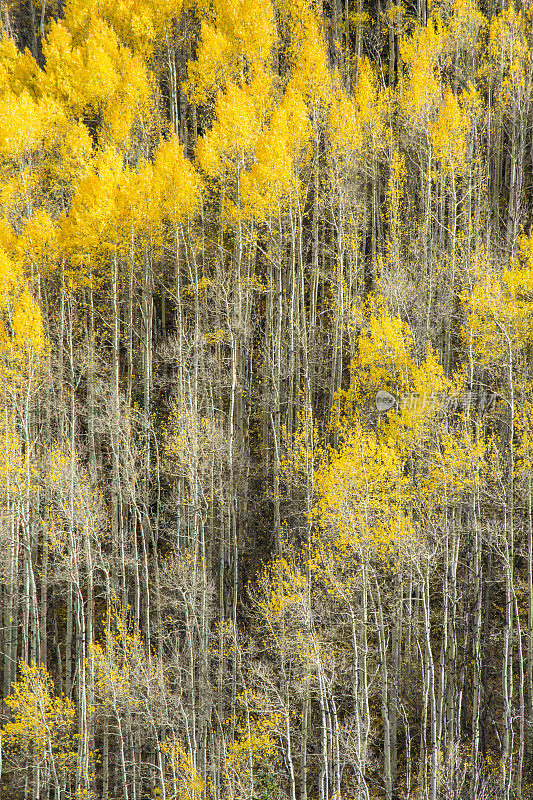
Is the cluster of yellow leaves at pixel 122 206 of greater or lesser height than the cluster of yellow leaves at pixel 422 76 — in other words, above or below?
below

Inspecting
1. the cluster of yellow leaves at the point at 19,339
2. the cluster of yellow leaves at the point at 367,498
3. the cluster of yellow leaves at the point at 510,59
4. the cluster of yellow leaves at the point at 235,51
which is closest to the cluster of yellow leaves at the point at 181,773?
the cluster of yellow leaves at the point at 367,498

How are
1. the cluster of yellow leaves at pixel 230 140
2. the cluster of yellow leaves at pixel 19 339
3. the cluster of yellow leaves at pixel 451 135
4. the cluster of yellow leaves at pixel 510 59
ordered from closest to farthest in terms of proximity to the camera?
the cluster of yellow leaves at pixel 19 339, the cluster of yellow leaves at pixel 451 135, the cluster of yellow leaves at pixel 510 59, the cluster of yellow leaves at pixel 230 140

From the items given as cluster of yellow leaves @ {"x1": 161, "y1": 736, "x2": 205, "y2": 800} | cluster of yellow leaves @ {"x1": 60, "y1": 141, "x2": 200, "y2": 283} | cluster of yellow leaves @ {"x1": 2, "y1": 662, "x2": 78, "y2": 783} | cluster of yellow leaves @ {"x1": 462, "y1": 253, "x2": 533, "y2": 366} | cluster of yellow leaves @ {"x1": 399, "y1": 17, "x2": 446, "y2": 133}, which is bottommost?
cluster of yellow leaves @ {"x1": 161, "y1": 736, "x2": 205, "y2": 800}

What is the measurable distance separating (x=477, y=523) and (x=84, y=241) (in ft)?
44.4

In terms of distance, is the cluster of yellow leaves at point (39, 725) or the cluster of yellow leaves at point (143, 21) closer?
the cluster of yellow leaves at point (39, 725)

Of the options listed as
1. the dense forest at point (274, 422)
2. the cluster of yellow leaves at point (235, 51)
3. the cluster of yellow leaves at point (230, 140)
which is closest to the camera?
the dense forest at point (274, 422)

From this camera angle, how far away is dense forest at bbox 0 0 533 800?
15.4 metres

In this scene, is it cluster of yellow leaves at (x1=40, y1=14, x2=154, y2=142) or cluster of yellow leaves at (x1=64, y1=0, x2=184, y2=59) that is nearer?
cluster of yellow leaves at (x1=40, y1=14, x2=154, y2=142)

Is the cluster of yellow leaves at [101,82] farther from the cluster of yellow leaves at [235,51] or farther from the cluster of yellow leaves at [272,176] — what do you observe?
the cluster of yellow leaves at [272,176]

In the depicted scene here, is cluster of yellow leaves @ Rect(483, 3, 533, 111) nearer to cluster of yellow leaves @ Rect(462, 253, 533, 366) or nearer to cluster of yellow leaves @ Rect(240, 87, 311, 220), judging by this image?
cluster of yellow leaves @ Rect(240, 87, 311, 220)

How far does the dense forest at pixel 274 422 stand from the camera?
15414 mm

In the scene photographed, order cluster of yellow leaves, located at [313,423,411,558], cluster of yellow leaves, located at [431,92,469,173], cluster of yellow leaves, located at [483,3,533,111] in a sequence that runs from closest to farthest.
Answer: cluster of yellow leaves, located at [313,423,411,558]
cluster of yellow leaves, located at [431,92,469,173]
cluster of yellow leaves, located at [483,3,533,111]

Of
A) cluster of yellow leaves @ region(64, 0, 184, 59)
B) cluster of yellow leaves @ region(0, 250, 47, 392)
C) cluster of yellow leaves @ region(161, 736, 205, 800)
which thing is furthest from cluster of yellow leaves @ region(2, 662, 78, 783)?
cluster of yellow leaves @ region(64, 0, 184, 59)

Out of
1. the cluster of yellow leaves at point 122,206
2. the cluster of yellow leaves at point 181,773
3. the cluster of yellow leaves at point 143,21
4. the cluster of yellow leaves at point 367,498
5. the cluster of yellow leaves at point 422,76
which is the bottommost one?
the cluster of yellow leaves at point 181,773
